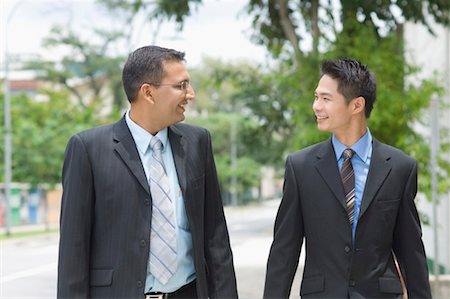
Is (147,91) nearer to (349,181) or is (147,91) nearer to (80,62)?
(349,181)

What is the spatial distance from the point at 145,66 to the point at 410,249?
1.45 m

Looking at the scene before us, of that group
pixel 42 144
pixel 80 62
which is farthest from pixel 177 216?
pixel 80 62

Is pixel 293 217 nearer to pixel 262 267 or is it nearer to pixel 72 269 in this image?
pixel 72 269

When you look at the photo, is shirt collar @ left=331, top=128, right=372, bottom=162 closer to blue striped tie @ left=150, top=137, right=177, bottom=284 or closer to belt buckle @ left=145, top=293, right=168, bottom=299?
blue striped tie @ left=150, top=137, right=177, bottom=284

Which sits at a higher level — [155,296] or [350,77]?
[350,77]

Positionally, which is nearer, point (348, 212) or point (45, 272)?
point (348, 212)

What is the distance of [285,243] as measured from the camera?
14.0 feet

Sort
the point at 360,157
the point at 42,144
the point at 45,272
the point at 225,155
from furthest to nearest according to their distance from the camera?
the point at 225,155 < the point at 42,144 < the point at 45,272 < the point at 360,157

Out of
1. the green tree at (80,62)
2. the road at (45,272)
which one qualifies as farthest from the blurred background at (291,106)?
the green tree at (80,62)

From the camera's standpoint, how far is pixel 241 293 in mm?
12180

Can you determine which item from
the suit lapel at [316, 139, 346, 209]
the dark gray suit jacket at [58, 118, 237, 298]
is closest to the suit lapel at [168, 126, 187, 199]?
the dark gray suit jacket at [58, 118, 237, 298]

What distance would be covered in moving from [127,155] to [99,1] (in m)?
48.8

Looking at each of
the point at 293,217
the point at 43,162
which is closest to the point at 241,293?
the point at 293,217

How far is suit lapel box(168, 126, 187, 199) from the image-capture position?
160 inches
